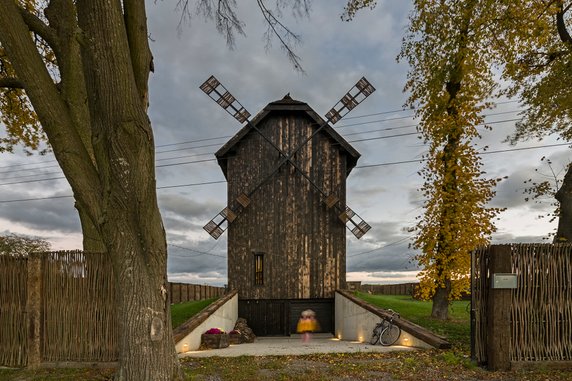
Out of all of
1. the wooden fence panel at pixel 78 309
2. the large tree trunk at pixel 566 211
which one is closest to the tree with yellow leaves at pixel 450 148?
the large tree trunk at pixel 566 211

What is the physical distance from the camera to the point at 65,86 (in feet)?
30.9

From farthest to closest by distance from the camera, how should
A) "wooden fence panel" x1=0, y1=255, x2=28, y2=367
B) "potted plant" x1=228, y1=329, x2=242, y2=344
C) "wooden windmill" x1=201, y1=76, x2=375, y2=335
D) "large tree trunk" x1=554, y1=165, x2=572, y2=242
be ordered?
"wooden windmill" x1=201, y1=76, x2=375, y2=335
"potted plant" x1=228, y1=329, x2=242, y2=344
"large tree trunk" x1=554, y1=165, x2=572, y2=242
"wooden fence panel" x1=0, y1=255, x2=28, y2=367

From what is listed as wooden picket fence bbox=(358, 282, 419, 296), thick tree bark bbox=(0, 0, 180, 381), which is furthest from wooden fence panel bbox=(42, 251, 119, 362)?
wooden picket fence bbox=(358, 282, 419, 296)

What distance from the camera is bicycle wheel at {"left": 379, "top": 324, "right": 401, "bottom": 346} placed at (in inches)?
462

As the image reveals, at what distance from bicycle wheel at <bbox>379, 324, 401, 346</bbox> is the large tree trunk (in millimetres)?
5785

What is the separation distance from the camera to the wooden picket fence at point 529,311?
7957mm

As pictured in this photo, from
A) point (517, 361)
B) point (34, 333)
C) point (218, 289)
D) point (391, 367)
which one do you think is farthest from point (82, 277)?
point (218, 289)

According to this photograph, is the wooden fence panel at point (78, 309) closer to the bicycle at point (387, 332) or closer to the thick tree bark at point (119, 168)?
the thick tree bark at point (119, 168)

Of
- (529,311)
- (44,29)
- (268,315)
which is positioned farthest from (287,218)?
(44,29)

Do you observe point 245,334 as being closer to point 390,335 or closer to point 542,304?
point 390,335

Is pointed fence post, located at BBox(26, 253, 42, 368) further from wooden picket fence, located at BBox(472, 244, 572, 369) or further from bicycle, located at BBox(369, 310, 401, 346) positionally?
wooden picket fence, located at BBox(472, 244, 572, 369)

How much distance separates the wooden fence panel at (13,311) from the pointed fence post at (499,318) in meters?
9.93

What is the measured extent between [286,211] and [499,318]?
12.0 metres

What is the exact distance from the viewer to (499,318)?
7.96 meters
